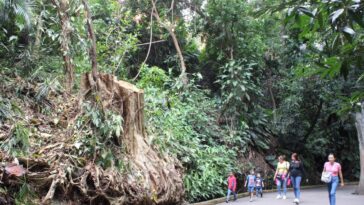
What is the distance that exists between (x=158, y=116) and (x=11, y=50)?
4.43 metres

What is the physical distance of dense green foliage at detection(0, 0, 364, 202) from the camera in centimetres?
1105

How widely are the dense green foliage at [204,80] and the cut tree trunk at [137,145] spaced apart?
0.41m

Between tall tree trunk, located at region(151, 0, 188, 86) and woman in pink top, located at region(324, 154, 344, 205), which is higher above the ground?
tall tree trunk, located at region(151, 0, 188, 86)

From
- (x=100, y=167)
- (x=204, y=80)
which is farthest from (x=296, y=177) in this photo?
(x=204, y=80)

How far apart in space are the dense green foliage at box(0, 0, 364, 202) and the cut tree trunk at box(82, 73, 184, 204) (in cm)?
41

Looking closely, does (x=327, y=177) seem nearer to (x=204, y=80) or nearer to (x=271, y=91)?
(x=204, y=80)

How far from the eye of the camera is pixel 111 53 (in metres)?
Result: 14.2

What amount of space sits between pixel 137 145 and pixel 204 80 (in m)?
10.6

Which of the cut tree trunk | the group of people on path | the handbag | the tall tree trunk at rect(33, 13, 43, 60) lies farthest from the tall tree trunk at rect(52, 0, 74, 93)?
the handbag

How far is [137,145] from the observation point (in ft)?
31.4

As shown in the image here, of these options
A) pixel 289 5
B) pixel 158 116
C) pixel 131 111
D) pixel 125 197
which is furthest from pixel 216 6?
pixel 289 5

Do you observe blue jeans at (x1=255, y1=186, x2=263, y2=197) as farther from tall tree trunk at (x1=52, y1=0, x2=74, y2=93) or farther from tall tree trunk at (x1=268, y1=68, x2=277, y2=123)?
tall tree trunk at (x1=52, y1=0, x2=74, y2=93)

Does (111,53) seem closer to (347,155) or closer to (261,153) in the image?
(261,153)

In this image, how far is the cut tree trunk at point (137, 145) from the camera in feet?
29.5
